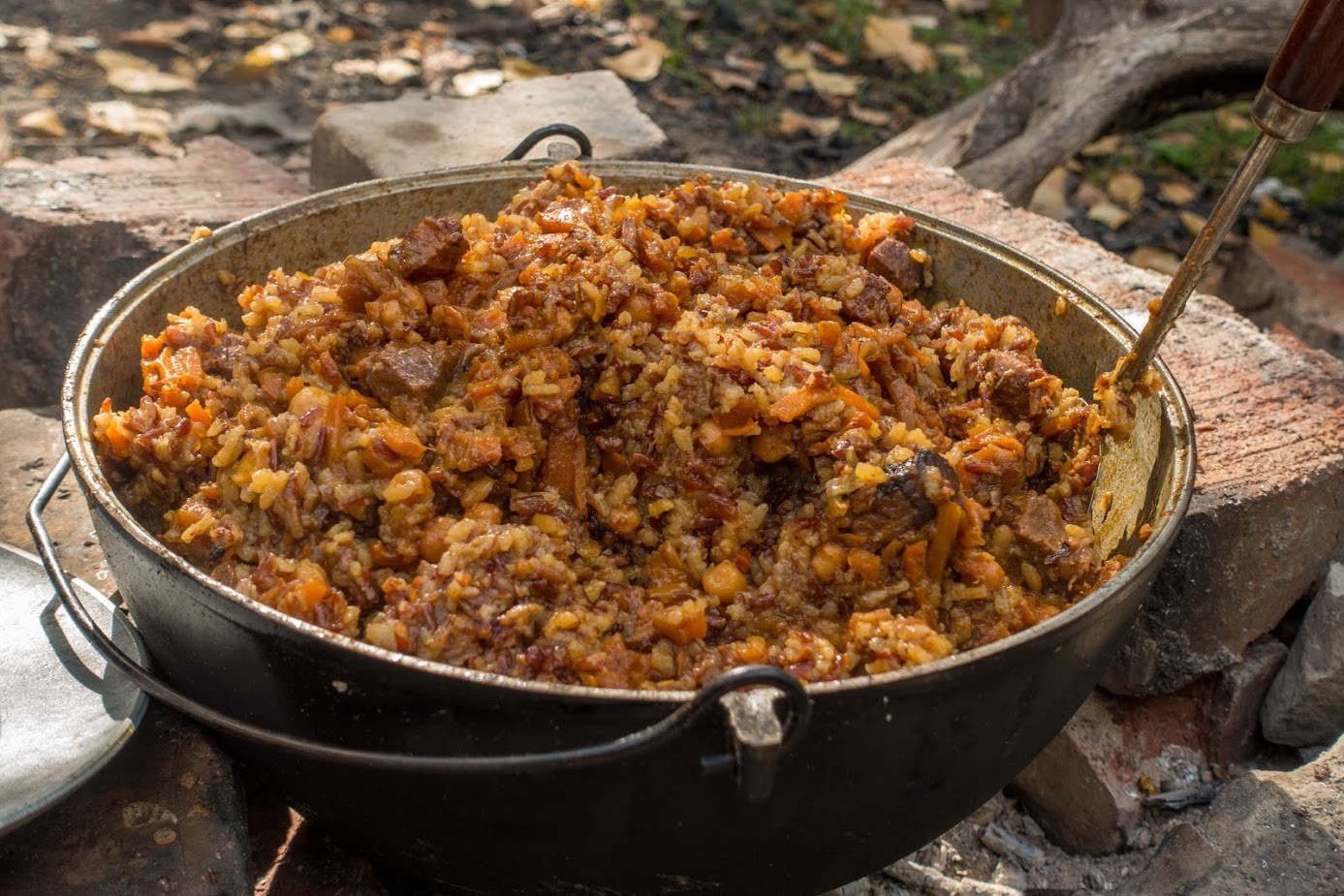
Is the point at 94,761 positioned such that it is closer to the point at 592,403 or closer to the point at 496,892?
the point at 496,892

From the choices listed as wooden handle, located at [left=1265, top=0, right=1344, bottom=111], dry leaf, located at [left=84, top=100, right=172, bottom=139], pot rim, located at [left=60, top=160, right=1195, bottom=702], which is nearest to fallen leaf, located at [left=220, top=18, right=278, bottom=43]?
dry leaf, located at [left=84, top=100, right=172, bottom=139]

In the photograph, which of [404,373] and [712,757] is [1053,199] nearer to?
[404,373]

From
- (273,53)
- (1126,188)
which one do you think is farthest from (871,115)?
(273,53)

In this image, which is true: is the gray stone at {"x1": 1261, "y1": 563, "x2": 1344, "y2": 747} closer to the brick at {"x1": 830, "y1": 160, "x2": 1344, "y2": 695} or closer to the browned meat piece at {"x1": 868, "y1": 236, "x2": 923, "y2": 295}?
the brick at {"x1": 830, "y1": 160, "x2": 1344, "y2": 695}

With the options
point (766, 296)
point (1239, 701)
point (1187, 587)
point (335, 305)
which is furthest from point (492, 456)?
point (1239, 701)

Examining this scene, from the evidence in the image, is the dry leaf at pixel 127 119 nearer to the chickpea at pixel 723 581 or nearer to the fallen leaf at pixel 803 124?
the fallen leaf at pixel 803 124

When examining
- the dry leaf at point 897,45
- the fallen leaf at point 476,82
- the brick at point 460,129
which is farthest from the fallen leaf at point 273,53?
the dry leaf at point 897,45
